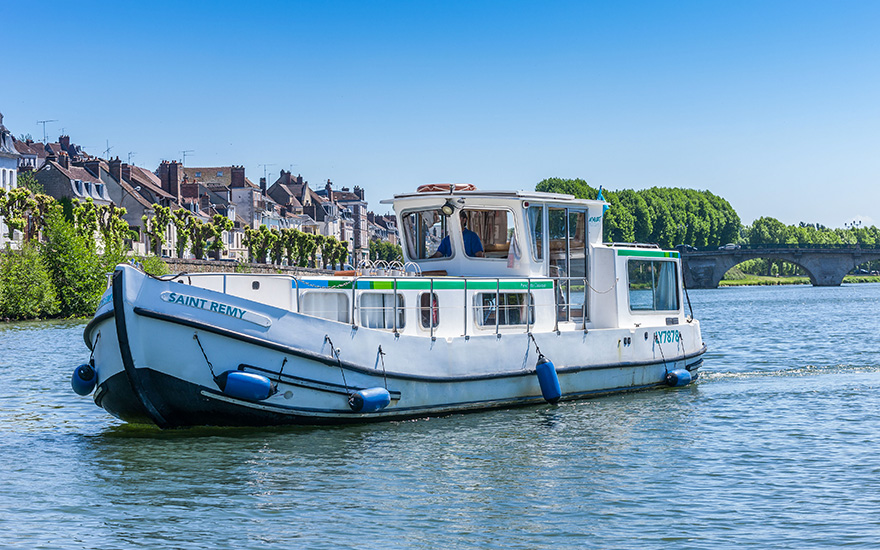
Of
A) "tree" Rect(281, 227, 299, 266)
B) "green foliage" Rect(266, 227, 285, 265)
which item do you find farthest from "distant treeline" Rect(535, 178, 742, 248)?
"green foliage" Rect(266, 227, 285, 265)

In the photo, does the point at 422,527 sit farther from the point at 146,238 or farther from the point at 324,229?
the point at 324,229

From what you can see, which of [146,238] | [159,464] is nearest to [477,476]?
[159,464]

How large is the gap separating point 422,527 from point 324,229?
137 metres

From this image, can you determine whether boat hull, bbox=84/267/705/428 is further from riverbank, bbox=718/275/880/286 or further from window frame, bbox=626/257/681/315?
riverbank, bbox=718/275/880/286

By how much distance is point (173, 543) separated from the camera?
10.7m

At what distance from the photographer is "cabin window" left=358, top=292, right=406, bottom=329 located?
54.0ft

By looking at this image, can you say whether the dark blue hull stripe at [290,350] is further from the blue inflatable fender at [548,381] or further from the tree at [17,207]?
the tree at [17,207]

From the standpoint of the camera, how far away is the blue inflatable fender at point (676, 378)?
70.0 ft

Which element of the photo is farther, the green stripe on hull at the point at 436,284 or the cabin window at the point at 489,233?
the cabin window at the point at 489,233

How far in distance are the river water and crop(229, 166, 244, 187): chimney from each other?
105m

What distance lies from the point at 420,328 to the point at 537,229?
358 cm

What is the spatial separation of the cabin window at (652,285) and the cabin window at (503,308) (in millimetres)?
2993

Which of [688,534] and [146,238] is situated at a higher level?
[146,238]

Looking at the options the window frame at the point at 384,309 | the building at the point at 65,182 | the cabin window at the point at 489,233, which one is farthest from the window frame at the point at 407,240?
the building at the point at 65,182
